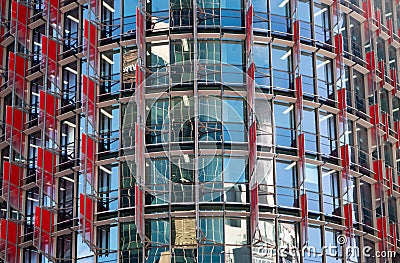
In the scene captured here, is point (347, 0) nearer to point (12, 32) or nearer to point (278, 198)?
point (278, 198)

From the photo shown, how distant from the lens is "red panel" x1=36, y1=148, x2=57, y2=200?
63875 millimetres

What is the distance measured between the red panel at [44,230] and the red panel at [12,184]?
3.92 metres

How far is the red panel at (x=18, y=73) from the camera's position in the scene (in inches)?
2707

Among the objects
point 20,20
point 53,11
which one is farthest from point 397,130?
point 20,20

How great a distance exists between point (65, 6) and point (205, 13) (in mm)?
9376

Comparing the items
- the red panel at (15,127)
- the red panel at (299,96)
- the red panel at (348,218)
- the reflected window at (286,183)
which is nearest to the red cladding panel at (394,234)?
the red panel at (348,218)

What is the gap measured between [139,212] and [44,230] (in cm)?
698

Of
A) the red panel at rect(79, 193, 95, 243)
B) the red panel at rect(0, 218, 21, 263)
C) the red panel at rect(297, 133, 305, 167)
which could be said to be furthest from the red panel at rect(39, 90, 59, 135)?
the red panel at rect(297, 133, 305, 167)

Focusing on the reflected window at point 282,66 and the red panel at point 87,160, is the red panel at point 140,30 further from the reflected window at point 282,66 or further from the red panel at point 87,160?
the reflected window at point 282,66

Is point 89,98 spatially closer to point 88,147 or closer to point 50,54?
point 88,147

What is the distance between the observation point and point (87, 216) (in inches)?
2384

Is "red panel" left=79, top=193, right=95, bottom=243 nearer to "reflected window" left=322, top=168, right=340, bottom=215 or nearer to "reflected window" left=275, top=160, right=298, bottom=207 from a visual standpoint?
"reflected window" left=275, top=160, right=298, bottom=207

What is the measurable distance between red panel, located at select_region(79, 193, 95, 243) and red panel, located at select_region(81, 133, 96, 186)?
1057 mm

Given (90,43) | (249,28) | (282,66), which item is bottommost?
(282,66)
